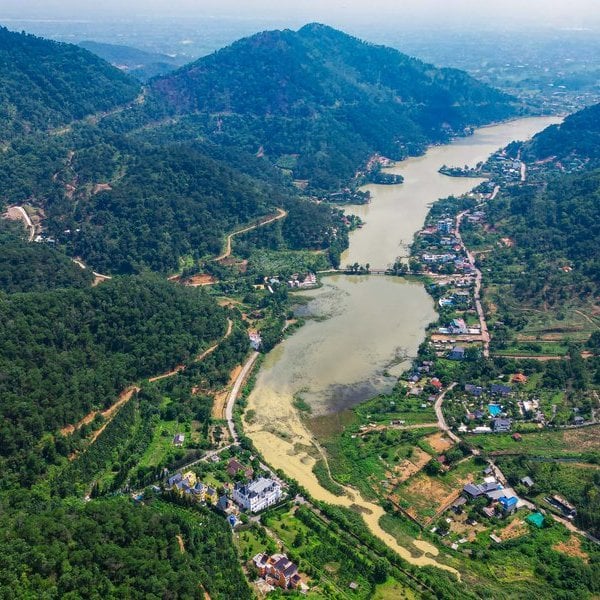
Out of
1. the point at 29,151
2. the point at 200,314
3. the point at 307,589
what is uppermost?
the point at 29,151

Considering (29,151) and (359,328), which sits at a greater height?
(29,151)

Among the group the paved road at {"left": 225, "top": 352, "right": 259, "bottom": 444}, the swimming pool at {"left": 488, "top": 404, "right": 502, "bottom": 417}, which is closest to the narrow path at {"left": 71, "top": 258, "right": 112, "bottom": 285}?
the paved road at {"left": 225, "top": 352, "right": 259, "bottom": 444}

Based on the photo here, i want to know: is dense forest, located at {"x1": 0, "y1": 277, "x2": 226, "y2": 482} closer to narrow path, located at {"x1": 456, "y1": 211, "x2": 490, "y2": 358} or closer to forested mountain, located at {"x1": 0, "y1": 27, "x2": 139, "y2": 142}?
narrow path, located at {"x1": 456, "y1": 211, "x2": 490, "y2": 358}

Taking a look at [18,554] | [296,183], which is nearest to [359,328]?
[18,554]

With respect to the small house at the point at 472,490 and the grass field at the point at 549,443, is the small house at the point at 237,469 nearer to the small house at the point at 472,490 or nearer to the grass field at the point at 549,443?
the small house at the point at 472,490

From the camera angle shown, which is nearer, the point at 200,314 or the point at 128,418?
the point at 128,418

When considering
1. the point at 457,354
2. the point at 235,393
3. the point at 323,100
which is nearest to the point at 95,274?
the point at 235,393

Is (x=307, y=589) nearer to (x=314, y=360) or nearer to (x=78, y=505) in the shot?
(x=78, y=505)
